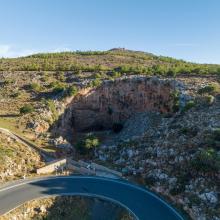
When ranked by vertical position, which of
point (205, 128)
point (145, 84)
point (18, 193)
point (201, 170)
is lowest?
point (18, 193)

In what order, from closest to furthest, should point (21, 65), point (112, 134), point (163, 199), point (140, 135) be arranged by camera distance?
point (163, 199) < point (140, 135) < point (112, 134) < point (21, 65)

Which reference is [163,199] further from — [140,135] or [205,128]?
[140,135]

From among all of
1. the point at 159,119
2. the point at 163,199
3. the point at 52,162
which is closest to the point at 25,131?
the point at 52,162

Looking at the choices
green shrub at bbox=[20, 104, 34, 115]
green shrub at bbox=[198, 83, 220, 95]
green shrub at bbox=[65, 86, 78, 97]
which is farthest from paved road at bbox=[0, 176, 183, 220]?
green shrub at bbox=[65, 86, 78, 97]

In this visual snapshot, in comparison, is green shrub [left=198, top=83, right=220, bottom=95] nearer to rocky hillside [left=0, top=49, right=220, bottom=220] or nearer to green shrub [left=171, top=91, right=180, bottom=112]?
rocky hillside [left=0, top=49, right=220, bottom=220]

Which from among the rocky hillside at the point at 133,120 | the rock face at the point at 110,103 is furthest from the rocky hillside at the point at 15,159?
the rock face at the point at 110,103

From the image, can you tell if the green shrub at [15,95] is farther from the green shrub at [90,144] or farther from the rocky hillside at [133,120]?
the green shrub at [90,144]
